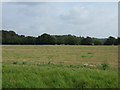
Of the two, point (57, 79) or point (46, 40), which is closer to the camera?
point (57, 79)

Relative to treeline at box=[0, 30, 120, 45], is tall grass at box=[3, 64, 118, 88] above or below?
below

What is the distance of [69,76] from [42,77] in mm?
911

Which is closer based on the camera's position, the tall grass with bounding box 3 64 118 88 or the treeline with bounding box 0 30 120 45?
the tall grass with bounding box 3 64 118 88

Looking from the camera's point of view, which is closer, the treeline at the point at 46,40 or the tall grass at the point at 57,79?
the tall grass at the point at 57,79

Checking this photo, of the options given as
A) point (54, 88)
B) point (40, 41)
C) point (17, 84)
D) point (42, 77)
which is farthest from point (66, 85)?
point (40, 41)

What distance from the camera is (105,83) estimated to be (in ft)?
23.5

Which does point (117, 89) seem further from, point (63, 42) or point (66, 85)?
point (63, 42)

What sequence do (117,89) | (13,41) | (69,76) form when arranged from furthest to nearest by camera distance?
(13,41) → (69,76) → (117,89)

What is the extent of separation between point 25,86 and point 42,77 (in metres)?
0.81

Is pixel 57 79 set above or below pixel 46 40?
below

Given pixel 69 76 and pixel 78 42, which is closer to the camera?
pixel 69 76

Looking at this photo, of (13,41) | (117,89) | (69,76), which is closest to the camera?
(117,89)

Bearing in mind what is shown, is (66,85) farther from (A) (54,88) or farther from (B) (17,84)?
(B) (17,84)

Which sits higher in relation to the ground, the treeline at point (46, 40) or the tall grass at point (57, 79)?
the treeline at point (46, 40)
